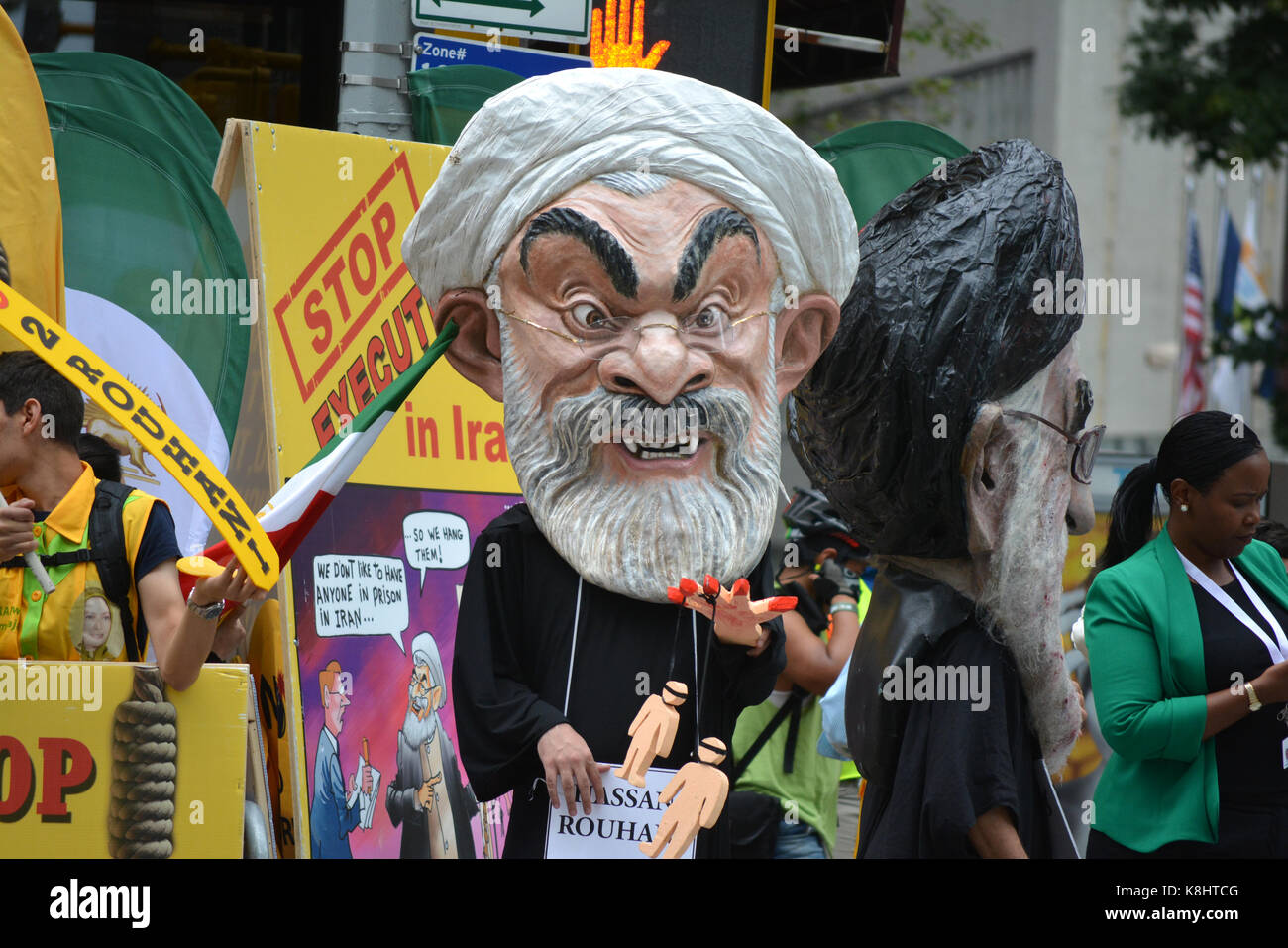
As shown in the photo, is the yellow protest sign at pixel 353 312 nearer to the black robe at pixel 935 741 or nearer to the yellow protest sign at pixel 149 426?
the yellow protest sign at pixel 149 426

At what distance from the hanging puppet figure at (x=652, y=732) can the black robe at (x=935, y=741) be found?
0.64 metres

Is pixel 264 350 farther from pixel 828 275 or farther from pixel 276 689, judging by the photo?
pixel 828 275

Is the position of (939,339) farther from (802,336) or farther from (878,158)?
(878,158)

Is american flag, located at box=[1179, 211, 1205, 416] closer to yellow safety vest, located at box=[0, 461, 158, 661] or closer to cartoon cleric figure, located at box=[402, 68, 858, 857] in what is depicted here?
cartoon cleric figure, located at box=[402, 68, 858, 857]

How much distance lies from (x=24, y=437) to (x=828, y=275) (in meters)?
1.83

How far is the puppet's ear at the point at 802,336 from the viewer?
3691 millimetres

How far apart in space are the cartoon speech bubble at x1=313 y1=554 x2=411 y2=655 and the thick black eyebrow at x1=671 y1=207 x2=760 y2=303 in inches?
61.5

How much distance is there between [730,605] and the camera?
10.8ft

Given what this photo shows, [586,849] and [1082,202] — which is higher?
[1082,202]

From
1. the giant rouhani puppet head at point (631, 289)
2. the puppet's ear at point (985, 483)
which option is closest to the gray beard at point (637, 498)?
the giant rouhani puppet head at point (631, 289)

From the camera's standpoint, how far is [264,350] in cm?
450

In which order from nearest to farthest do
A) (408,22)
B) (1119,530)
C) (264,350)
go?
(1119,530) → (264,350) → (408,22)

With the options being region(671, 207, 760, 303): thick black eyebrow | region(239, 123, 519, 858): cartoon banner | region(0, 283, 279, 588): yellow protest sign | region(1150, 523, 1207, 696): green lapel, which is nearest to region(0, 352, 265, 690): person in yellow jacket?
region(0, 283, 279, 588): yellow protest sign

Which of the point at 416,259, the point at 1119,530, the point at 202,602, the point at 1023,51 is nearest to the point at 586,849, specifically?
the point at 202,602
